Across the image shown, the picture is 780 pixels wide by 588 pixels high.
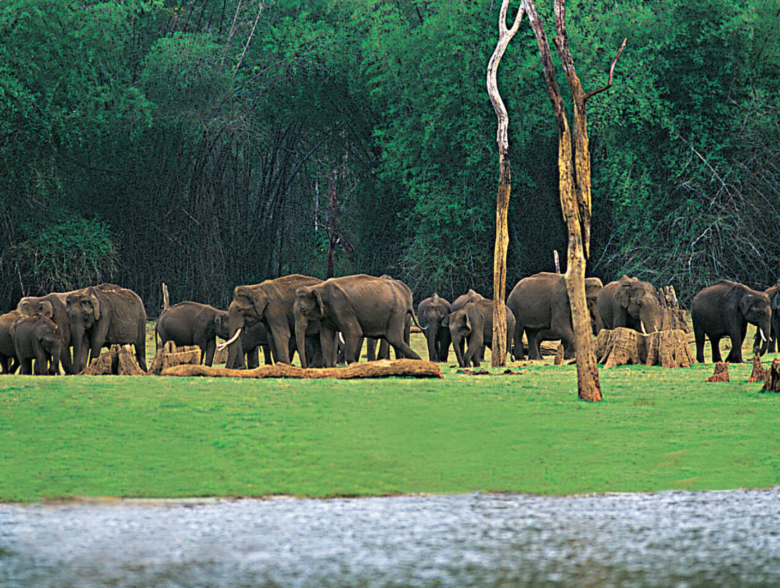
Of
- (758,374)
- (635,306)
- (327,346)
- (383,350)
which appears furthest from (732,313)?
(327,346)

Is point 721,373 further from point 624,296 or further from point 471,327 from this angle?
point 471,327

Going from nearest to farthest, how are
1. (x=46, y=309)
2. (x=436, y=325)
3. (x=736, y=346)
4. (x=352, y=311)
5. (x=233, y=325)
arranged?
1. (x=46, y=309)
2. (x=352, y=311)
3. (x=233, y=325)
4. (x=736, y=346)
5. (x=436, y=325)

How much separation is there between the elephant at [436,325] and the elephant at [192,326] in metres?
3.75

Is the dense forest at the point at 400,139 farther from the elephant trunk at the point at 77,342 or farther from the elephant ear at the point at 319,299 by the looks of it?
the elephant ear at the point at 319,299

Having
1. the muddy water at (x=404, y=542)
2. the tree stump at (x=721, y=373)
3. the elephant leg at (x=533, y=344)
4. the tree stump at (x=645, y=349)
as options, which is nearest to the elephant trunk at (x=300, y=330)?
the tree stump at (x=645, y=349)

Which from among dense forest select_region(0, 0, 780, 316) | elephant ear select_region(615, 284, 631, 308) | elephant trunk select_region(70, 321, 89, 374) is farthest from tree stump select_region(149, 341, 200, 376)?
dense forest select_region(0, 0, 780, 316)

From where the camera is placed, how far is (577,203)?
37.8 ft

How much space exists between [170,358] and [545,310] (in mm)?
7483

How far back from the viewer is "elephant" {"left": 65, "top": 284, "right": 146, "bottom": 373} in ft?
48.1

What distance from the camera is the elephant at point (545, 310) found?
60.0 feet

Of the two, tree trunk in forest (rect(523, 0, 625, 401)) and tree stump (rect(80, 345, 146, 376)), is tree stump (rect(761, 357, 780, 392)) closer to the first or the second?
tree trunk in forest (rect(523, 0, 625, 401))

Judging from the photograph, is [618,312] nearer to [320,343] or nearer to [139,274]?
[320,343]

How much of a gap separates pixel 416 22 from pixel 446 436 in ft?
72.6

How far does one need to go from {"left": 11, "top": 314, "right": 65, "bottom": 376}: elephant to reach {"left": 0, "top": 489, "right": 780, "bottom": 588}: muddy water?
7975mm
